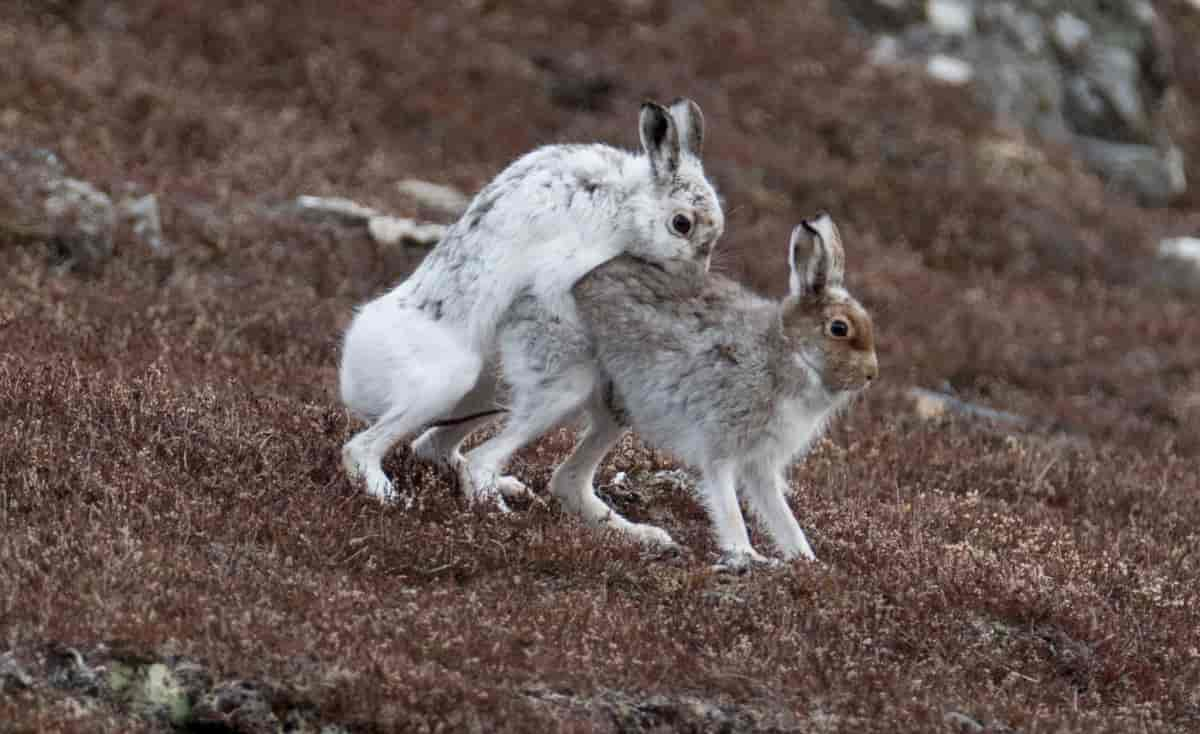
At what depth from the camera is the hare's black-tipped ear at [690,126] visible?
11.0 metres

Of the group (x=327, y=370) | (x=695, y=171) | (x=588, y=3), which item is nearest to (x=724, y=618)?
(x=695, y=171)

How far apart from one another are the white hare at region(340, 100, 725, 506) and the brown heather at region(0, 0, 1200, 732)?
467mm

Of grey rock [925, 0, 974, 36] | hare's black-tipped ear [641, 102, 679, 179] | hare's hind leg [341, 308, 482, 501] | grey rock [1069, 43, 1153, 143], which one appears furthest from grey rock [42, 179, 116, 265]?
grey rock [1069, 43, 1153, 143]

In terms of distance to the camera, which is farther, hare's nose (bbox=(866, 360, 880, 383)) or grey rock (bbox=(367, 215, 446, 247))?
grey rock (bbox=(367, 215, 446, 247))

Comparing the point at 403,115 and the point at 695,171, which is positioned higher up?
the point at 695,171

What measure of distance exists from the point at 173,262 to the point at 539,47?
36.3ft

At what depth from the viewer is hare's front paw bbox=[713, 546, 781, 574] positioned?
932cm

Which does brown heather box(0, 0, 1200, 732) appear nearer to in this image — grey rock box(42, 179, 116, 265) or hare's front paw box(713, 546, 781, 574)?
hare's front paw box(713, 546, 781, 574)

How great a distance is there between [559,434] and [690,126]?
2.52 meters

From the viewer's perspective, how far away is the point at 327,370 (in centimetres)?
1388

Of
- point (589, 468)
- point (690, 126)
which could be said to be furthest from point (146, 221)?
point (589, 468)

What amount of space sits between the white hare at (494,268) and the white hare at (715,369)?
7.8 inches

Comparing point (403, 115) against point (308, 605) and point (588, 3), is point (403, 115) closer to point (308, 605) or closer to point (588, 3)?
point (588, 3)

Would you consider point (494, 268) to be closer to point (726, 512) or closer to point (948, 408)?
point (726, 512)
